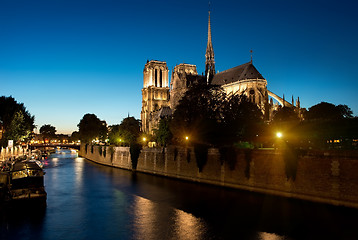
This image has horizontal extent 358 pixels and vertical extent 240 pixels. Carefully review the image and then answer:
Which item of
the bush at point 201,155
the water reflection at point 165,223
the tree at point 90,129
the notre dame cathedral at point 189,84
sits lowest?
the water reflection at point 165,223

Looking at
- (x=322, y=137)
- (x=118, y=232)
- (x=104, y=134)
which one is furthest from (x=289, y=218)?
(x=104, y=134)

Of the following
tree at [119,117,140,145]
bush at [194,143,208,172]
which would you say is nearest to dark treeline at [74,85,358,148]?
bush at [194,143,208,172]

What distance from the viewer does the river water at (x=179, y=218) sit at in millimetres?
15531

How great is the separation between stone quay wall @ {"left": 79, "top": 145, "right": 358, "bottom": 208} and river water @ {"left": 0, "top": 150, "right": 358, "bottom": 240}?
75 centimetres

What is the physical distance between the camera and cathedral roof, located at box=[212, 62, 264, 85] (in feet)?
205

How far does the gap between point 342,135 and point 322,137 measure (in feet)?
5.32

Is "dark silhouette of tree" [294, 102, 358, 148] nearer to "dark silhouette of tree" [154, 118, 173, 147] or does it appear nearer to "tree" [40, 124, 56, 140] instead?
"dark silhouette of tree" [154, 118, 173, 147]

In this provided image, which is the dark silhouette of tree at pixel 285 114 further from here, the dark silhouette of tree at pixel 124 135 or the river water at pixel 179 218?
the river water at pixel 179 218

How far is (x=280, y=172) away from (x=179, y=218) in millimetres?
8706

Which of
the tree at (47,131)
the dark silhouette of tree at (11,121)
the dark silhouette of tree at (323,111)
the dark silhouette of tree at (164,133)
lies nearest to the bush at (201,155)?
the dark silhouette of tree at (164,133)

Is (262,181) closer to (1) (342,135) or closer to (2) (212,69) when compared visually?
(1) (342,135)

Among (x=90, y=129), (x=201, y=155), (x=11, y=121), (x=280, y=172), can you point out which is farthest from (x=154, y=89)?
(x=280, y=172)

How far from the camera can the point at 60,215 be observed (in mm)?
19469

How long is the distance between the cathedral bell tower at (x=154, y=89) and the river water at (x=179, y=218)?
6606 centimetres
